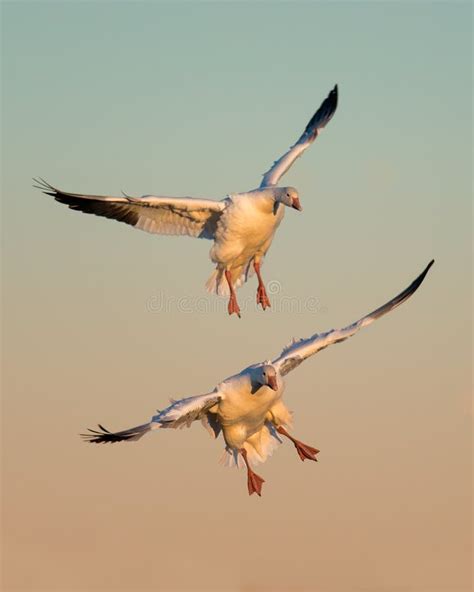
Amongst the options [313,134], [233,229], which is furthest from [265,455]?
[313,134]

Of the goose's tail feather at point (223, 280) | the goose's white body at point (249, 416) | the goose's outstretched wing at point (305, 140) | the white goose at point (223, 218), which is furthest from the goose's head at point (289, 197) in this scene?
the goose's white body at point (249, 416)

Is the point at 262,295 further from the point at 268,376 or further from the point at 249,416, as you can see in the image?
the point at 268,376

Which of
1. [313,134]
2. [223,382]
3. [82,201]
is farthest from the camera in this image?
[313,134]

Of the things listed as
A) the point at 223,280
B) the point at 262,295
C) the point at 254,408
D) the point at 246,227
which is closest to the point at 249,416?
the point at 254,408

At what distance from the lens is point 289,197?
24.1 m

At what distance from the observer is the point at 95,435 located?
21.5 meters

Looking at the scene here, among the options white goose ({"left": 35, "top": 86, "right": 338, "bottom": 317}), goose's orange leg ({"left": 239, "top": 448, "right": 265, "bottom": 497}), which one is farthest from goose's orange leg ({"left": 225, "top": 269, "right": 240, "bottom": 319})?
goose's orange leg ({"left": 239, "top": 448, "right": 265, "bottom": 497})

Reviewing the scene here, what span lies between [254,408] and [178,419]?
1465 millimetres

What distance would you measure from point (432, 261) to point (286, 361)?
259cm

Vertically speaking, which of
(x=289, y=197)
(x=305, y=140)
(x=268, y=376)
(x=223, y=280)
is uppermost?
(x=305, y=140)

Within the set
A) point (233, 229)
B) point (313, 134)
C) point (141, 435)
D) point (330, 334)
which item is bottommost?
point (141, 435)

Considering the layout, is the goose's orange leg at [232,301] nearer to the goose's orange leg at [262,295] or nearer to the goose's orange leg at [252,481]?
the goose's orange leg at [262,295]

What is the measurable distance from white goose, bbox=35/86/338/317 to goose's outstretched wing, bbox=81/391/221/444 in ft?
9.26

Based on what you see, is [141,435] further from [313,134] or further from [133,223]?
[313,134]
